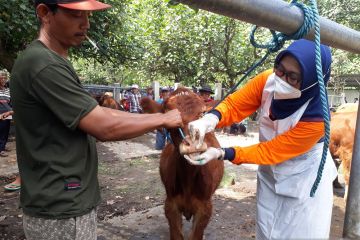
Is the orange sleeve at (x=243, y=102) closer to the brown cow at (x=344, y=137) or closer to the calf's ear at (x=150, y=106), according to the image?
the calf's ear at (x=150, y=106)

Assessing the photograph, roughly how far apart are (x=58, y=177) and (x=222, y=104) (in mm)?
1462

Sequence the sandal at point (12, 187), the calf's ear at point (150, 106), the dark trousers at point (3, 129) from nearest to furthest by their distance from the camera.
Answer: the calf's ear at point (150, 106)
the sandal at point (12, 187)
the dark trousers at point (3, 129)

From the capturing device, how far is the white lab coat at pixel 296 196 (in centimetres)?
243

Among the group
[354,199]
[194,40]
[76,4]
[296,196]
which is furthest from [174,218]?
[194,40]

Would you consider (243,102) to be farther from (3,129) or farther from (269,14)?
(3,129)

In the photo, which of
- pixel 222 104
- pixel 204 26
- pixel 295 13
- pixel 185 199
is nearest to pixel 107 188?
pixel 185 199

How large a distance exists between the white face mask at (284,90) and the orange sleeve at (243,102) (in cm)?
30

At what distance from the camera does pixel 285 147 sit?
7.76 feet

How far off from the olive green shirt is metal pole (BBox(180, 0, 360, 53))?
772 mm

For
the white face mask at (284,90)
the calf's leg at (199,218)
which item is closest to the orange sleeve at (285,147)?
the white face mask at (284,90)

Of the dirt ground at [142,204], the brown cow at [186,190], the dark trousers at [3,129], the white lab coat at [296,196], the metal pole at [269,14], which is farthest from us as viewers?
the dark trousers at [3,129]

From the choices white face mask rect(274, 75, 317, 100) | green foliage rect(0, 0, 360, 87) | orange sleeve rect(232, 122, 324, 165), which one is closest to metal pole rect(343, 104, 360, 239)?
orange sleeve rect(232, 122, 324, 165)

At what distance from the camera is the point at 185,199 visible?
360cm

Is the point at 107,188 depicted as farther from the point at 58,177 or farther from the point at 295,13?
the point at 295,13
